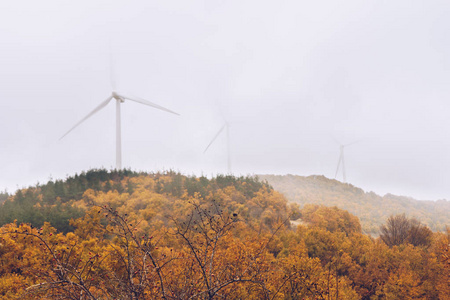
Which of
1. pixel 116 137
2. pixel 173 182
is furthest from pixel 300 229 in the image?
pixel 116 137

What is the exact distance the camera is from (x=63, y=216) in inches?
1745

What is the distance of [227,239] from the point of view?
36.3m

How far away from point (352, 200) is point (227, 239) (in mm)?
125173

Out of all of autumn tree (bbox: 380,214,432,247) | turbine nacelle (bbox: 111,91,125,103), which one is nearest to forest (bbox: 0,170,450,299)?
autumn tree (bbox: 380,214,432,247)

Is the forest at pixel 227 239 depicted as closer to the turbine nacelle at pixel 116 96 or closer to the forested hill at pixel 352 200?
the turbine nacelle at pixel 116 96

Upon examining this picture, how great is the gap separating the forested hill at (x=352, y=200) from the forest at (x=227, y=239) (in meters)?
49.7

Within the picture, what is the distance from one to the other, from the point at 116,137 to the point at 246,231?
33311 mm

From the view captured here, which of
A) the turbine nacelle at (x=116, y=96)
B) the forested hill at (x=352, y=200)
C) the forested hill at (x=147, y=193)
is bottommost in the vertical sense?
the forested hill at (x=352, y=200)

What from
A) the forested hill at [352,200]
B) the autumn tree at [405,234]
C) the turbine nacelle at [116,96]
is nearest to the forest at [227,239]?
the autumn tree at [405,234]

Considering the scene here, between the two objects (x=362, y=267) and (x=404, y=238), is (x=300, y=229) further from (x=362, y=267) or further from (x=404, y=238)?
(x=404, y=238)

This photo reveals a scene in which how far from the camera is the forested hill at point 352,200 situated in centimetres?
12531

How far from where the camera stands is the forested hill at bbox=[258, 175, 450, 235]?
125m

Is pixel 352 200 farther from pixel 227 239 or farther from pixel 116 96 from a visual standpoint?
pixel 227 239

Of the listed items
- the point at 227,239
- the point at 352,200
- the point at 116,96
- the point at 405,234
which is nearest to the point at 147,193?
the point at 116,96
